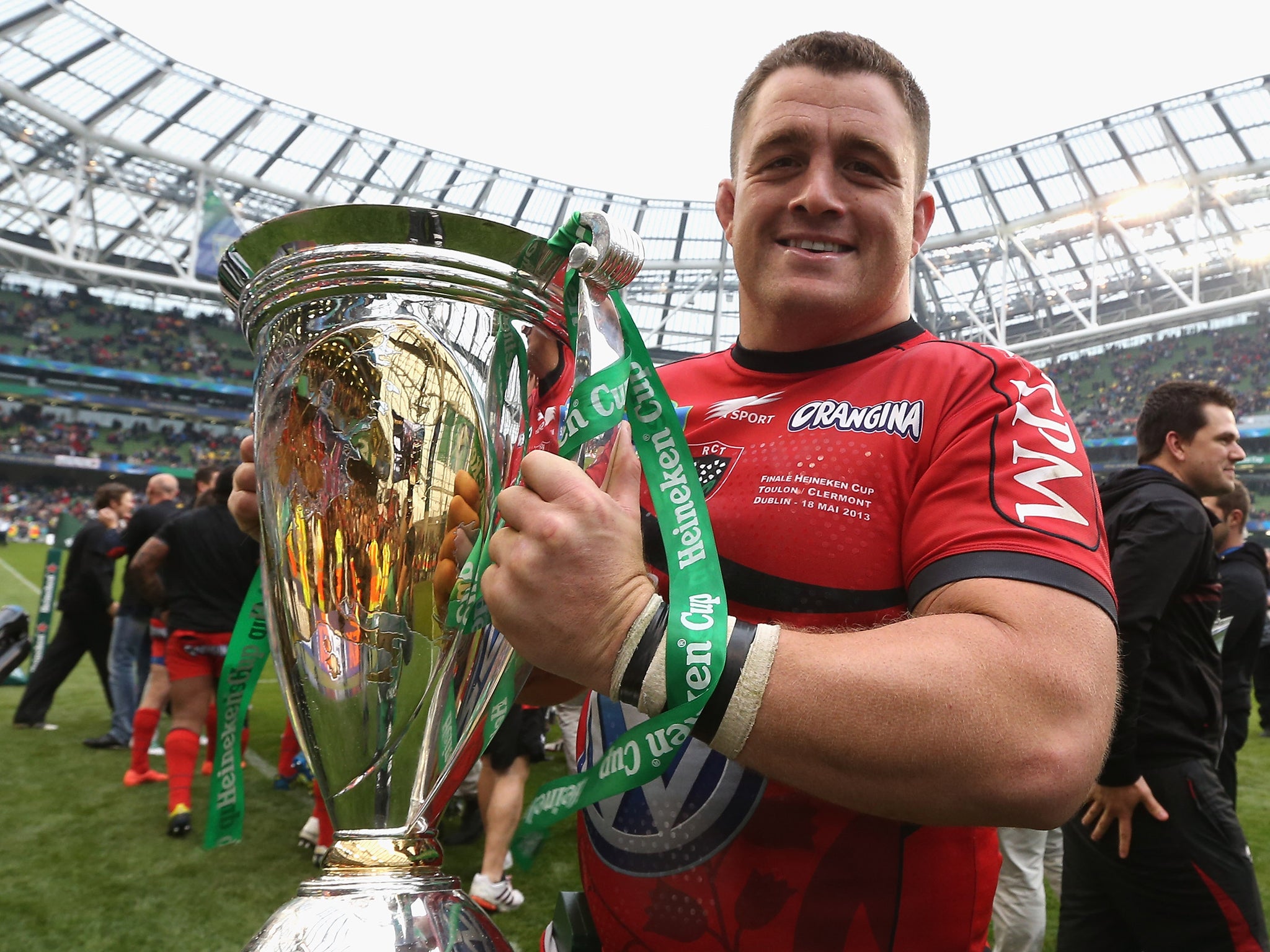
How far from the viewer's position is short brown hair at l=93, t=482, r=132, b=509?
666 centimetres

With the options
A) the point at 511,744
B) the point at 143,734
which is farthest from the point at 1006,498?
the point at 143,734

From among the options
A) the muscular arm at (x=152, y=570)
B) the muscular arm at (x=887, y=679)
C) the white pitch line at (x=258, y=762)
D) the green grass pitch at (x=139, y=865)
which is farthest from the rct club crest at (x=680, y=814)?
the white pitch line at (x=258, y=762)

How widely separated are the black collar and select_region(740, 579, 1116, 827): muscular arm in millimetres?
458

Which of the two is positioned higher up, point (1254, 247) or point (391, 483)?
point (1254, 247)

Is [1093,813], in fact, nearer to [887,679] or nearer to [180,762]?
[887,679]

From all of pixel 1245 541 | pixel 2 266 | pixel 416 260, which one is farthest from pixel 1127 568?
pixel 2 266

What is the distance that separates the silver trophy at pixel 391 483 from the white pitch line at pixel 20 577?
20199 millimetres

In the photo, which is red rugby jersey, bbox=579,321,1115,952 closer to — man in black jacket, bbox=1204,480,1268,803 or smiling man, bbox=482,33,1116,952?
smiling man, bbox=482,33,1116,952

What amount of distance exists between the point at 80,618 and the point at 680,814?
709cm

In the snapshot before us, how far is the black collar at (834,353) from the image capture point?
1060 millimetres

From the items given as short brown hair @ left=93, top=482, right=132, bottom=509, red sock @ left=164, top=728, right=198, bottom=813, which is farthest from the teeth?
short brown hair @ left=93, top=482, right=132, bottom=509

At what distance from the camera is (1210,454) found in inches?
110

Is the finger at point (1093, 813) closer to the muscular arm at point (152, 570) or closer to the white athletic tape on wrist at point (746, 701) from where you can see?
the white athletic tape on wrist at point (746, 701)

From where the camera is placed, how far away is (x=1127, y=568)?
2.32 metres
